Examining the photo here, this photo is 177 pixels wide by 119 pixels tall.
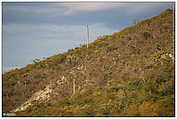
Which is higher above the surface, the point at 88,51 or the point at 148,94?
the point at 88,51

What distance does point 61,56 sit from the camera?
25.5 m

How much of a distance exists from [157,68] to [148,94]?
3.60m

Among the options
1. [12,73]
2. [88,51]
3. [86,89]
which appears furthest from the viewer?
[88,51]

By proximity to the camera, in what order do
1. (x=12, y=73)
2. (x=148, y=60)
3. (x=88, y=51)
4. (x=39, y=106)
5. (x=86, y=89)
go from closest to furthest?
(x=39, y=106), (x=86, y=89), (x=148, y=60), (x=12, y=73), (x=88, y=51)

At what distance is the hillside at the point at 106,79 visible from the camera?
14953 millimetres

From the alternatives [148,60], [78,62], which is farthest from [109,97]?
[78,62]

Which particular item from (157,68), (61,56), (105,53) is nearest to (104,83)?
(157,68)

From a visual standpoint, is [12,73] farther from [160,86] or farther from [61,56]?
[160,86]

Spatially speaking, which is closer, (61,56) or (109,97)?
(109,97)

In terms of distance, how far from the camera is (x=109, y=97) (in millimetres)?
16297

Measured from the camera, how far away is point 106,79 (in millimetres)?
19109

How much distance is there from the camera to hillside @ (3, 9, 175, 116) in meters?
15.0

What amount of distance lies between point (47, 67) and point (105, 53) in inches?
190

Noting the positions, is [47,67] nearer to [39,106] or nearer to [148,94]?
[39,106]
